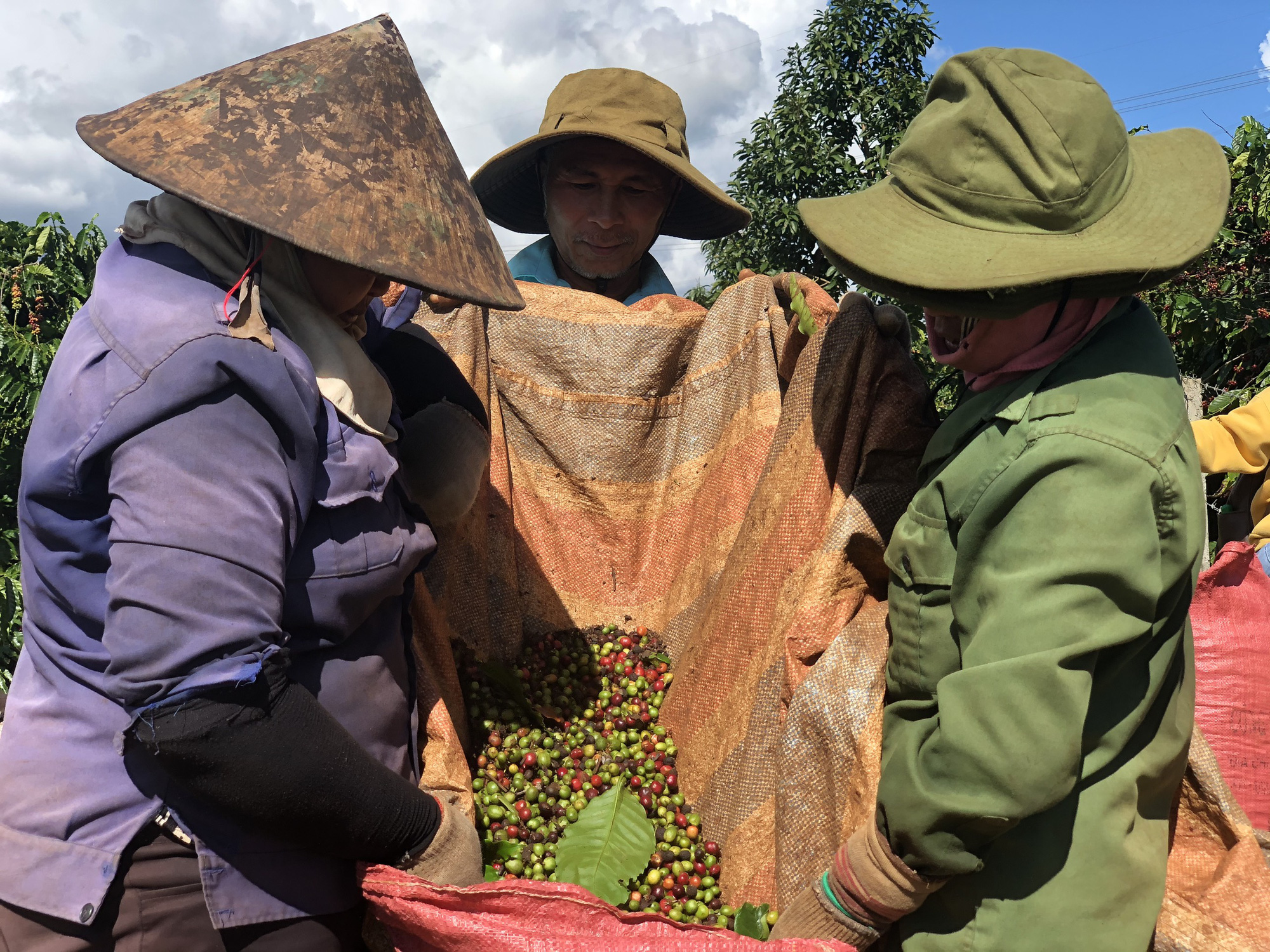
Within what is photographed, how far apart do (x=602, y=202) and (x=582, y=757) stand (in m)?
1.86

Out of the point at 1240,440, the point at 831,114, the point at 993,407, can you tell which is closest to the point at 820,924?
the point at 993,407

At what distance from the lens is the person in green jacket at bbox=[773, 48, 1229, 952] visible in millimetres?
1425

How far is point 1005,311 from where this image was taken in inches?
59.9

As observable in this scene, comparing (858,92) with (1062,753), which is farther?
(858,92)

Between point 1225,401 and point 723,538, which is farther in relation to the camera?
point 1225,401

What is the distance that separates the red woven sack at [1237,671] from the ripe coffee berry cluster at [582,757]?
1.50 m

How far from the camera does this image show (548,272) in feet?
11.0

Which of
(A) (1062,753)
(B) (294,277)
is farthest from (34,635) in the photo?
(A) (1062,753)

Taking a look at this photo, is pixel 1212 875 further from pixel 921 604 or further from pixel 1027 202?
pixel 1027 202

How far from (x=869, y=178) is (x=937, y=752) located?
11.1 metres

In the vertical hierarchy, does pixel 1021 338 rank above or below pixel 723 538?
above

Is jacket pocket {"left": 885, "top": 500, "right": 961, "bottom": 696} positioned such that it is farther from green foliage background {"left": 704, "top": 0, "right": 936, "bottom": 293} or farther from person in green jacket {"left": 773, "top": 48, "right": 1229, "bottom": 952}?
green foliage background {"left": 704, "top": 0, "right": 936, "bottom": 293}

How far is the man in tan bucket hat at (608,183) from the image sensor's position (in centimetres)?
309

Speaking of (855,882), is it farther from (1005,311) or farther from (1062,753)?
(1005,311)
